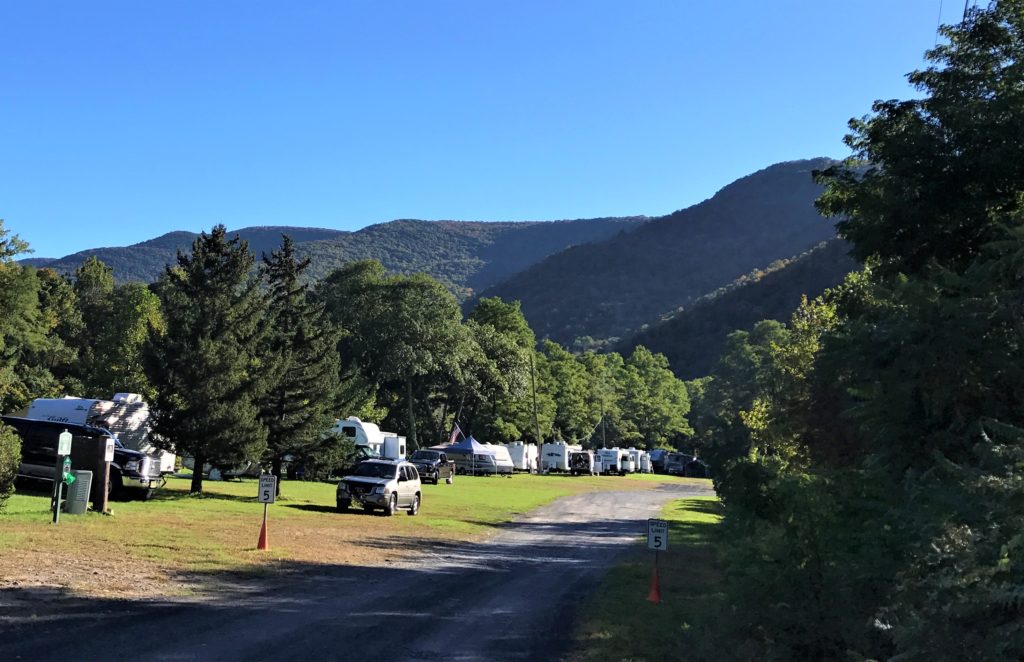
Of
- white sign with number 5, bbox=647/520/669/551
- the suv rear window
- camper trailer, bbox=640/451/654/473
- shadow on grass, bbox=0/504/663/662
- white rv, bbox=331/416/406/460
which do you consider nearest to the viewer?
shadow on grass, bbox=0/504/663/662

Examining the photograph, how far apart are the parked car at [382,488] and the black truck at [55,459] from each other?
5601mm

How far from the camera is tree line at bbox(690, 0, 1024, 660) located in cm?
459

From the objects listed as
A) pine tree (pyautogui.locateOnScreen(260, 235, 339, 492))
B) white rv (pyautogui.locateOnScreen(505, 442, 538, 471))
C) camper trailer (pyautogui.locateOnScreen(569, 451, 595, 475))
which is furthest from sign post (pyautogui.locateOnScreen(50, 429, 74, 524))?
camper trailer (pyautogui.locateOnScreen(569, 451, 595, 475))

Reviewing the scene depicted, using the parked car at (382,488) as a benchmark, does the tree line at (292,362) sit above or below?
above

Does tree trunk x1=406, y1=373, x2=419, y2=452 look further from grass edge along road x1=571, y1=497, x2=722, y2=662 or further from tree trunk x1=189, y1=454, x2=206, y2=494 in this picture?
grass edge along road x1=571, y1=497, x2=722, y2=662

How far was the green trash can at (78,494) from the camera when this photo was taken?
18625mm

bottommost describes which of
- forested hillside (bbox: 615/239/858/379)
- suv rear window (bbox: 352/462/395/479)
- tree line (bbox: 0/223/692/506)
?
suv rear window (bbox: 352/462/395/479)

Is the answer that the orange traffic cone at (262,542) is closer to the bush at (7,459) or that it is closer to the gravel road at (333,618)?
the gravel road at (333,618)

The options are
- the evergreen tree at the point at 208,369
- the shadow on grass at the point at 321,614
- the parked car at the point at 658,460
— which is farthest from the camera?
the parked car at the point at 658,460

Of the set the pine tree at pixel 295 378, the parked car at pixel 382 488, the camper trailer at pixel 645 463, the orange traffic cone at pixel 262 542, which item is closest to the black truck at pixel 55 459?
the pine tree at pixel 295 378

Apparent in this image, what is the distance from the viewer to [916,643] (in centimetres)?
455

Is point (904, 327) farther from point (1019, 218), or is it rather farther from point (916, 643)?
point (916, 643)

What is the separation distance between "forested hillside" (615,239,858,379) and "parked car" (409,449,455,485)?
114 m

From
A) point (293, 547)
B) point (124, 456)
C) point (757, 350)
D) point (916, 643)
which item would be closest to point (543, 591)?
point (293, 547)
